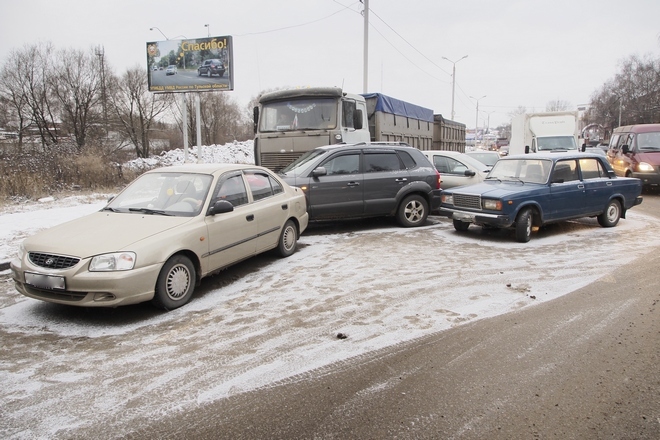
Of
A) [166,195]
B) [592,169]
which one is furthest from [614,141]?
[166,195]

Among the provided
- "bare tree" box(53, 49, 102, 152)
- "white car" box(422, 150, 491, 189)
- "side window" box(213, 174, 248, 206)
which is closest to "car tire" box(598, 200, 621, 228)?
"white car" box(422, 150, 491, 189)

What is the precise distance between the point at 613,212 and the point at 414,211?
171 inches

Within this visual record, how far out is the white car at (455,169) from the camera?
39.3 feet

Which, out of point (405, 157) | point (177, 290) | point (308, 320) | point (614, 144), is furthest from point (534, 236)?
point (614, 144)

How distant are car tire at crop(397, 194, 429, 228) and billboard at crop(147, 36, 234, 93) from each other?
52.2ft

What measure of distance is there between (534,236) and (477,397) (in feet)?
21.5

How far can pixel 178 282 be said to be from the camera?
16.6ft

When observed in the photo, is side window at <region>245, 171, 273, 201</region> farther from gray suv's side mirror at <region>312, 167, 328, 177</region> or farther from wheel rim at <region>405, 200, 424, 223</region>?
wheel rim at <region>405, 200, 424, 223</region>

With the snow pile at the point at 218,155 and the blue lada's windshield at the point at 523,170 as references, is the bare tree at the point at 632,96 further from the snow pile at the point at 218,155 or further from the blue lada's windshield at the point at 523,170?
the blue lada's windshield at the point at 523,170

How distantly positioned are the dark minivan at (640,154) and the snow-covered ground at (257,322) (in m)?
8.62

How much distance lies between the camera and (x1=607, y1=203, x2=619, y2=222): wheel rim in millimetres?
9773

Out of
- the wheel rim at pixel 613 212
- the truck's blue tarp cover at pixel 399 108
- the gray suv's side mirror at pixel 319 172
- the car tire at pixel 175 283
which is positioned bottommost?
the car tire at pixel 175 283

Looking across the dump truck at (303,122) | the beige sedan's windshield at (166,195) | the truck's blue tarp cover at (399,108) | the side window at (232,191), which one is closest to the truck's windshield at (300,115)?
the dump truck at (303,122)

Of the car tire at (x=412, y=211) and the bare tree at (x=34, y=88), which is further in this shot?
the bare tree at (x=34, y=88)
